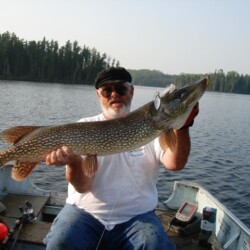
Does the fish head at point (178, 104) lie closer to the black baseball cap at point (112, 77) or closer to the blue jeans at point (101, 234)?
the black baseball cap at point (112, 77)

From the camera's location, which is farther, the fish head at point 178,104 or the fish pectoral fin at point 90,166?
the fish pectoral fin at point 90,166

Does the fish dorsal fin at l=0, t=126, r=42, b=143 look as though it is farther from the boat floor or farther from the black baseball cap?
the boat floor

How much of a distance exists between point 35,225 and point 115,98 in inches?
75.6

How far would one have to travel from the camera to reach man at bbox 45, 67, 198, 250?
9.48 ft

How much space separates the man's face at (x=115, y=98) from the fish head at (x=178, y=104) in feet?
2.06

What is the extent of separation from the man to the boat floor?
0.97m

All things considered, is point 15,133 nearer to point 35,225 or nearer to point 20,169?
point 20,169

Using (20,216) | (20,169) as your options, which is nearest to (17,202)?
(20,216)

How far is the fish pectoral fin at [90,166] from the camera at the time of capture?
9.67ft

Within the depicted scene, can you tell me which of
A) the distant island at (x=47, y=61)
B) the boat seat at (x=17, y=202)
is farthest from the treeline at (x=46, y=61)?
the boat seat at (x=17, y=202)

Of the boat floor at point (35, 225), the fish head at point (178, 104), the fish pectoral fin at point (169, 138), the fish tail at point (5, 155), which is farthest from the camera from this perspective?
the boat floor at point (35, 225)

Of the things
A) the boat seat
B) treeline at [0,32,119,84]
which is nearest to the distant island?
treeline at [0,32,119,84]

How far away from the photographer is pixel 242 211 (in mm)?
8219

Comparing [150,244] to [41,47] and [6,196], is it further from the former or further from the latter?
[41,47]
